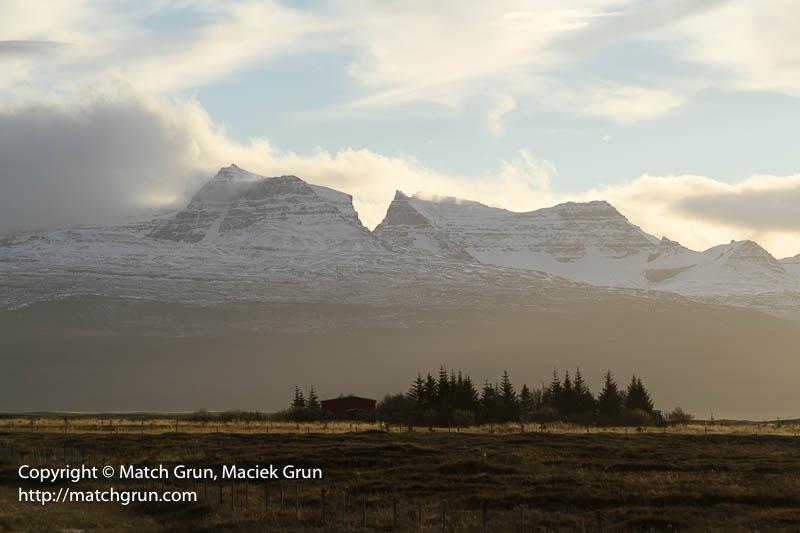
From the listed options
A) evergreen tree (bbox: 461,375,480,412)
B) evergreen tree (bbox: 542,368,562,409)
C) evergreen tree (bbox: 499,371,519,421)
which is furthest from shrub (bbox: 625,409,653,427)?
evergreen tree (bbox: 461,375,480,412)

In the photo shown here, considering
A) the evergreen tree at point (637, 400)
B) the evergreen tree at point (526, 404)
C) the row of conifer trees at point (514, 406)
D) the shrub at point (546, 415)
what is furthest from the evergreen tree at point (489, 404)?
the evergreen tree at point (637, 400)

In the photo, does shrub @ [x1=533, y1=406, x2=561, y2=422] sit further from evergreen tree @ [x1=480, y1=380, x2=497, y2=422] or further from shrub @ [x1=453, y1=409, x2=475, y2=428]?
shrub @ [x1=453, y1=409, x2=475, y2=428]

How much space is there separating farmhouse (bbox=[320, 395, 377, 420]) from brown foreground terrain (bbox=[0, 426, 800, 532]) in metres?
52.6

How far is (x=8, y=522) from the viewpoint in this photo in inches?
1270

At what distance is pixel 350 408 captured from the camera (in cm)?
12512

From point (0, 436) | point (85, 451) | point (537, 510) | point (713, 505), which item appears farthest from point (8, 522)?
point (0, 436)

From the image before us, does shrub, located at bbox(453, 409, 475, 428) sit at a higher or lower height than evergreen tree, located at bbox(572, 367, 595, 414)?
lower

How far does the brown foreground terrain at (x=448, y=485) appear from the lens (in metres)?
32.4

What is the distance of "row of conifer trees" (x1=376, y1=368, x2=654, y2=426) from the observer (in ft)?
333

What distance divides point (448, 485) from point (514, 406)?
64.1 meters

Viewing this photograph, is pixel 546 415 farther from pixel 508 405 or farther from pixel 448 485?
pixel 448 485

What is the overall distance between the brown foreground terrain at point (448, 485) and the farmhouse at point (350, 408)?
173 feet

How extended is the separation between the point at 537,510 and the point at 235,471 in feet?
54.2

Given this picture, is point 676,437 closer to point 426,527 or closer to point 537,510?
point 537,510
